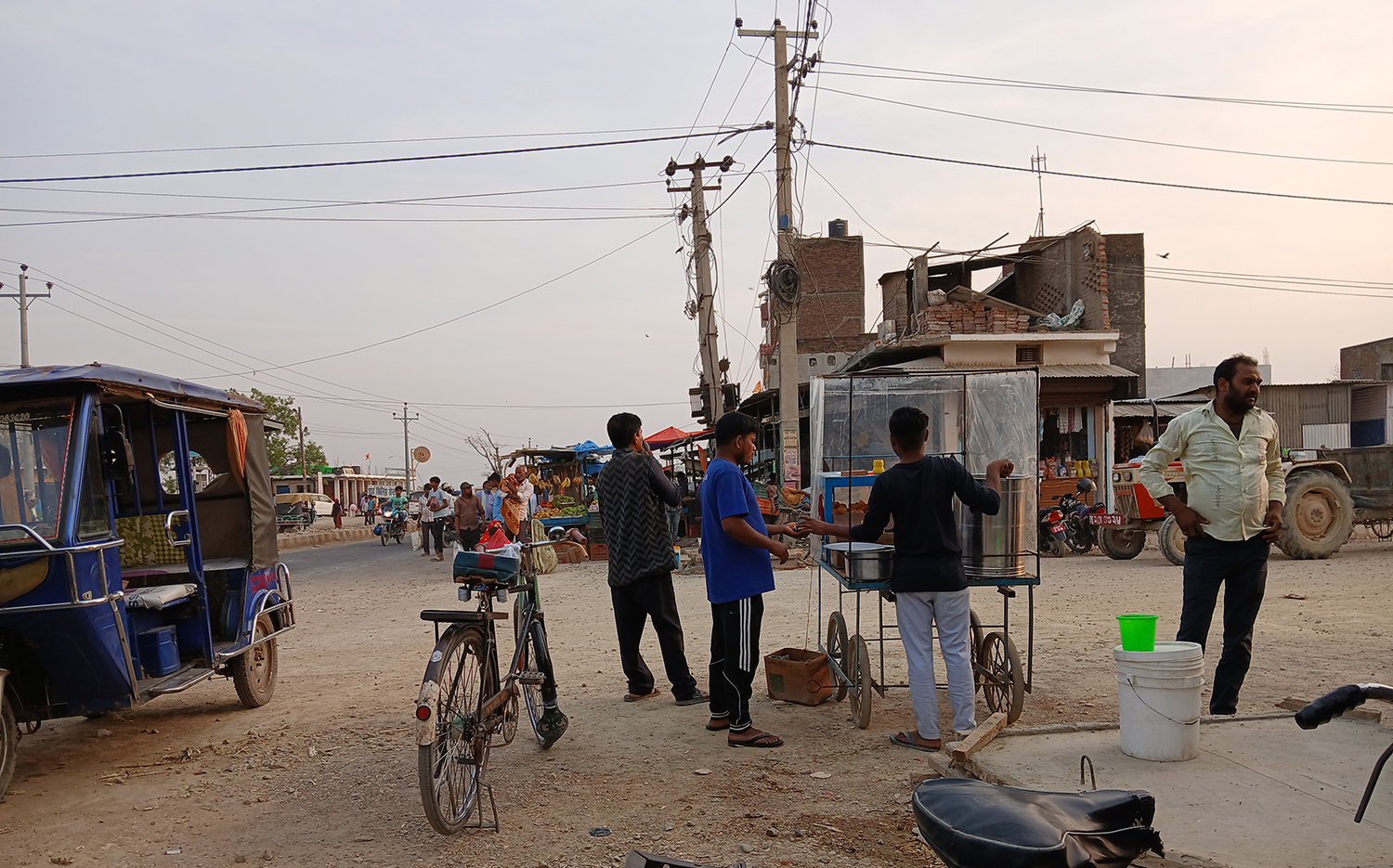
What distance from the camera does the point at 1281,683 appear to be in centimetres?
636

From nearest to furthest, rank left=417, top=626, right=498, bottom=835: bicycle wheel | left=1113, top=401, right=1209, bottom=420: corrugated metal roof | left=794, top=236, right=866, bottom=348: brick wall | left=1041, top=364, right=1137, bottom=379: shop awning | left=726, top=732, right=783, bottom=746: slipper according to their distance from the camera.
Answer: left=417, top=626, right=498, bottom=835: bicycle wheel < left=726, top=732, right=783, bottom=746: slipper < left=1041, top=364, right=1137, bottom=379: shop awning < left=1113, top=401, right=1209, bottom=420: corrugated metal roof < left=794, top=236, right=866, bottom=348: brick wall

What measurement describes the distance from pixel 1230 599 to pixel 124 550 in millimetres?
7466

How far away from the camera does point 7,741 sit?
478cm

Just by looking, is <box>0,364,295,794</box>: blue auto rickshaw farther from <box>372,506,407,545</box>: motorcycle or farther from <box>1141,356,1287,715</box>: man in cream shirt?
<box>372,506,407,545</box>: motorcycle

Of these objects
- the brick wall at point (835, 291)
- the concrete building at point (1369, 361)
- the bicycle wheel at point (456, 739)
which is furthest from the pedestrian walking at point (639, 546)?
the concrete building at point (1369, 361)

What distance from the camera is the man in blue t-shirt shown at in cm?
541

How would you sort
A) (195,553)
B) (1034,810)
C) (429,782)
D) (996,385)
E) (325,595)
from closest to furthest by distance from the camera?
(1034,810) → (429,782) → (195,553) → (996,385) → (325,595)

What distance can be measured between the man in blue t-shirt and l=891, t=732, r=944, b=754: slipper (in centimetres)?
67

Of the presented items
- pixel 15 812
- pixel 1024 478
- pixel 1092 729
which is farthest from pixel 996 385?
pixel 15 812

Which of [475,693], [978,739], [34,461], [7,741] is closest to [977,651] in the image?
[978,739]

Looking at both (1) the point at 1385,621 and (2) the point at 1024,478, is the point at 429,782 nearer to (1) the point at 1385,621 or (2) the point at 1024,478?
(2) the point at 1024,478

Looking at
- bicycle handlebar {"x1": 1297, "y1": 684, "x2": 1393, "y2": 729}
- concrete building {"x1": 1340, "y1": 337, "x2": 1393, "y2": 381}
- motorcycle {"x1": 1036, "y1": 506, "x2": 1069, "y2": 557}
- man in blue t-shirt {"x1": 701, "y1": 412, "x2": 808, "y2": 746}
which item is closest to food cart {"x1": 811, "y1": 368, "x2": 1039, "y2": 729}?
man in blue t-shirt {"x1": 701, "y1": 412, "x2": 808, "y2": 746}

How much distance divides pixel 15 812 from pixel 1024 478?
5.81 meters

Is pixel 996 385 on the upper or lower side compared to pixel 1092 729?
upper
